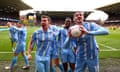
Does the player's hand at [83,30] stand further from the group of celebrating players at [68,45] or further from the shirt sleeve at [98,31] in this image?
the shirt sleeve at [98,31]

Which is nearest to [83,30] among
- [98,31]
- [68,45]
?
[98,31]

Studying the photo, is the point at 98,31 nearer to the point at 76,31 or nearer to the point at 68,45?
the point at 76,31

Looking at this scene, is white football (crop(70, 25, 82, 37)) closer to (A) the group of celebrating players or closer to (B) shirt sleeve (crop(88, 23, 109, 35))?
(A) the group of celebrating players

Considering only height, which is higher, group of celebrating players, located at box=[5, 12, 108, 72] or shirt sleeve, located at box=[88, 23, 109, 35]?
shirt sleeve, located at box=[88, 23, 109, 35]

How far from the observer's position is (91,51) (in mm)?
6766

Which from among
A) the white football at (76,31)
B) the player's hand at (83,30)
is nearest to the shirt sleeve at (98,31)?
the player's hand at (83,30)

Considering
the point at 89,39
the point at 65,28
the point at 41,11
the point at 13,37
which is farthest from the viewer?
the point at 41,11

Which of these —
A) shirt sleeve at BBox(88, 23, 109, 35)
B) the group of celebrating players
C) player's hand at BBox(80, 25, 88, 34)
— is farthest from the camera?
the group of celebrating players

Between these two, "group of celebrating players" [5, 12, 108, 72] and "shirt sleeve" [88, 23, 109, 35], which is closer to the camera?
"shirt sleeve" [88, 23, 109, 35]

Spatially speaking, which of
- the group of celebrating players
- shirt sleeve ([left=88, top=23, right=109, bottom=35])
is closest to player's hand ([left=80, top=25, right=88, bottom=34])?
the group of celebrating players

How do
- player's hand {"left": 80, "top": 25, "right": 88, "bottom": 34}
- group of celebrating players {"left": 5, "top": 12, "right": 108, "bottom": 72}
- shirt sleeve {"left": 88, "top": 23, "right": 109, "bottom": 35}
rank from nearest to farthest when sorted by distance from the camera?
player's hand {"left": 80, "top": 25, "right": 88, "bottom": 34}
shirt sleeve {"left": 88, "top": 23, "right": 109, "bottom": 35}
group of celebrating players {"left": 5, "top": 12, "right": 108, "bottom": 72}

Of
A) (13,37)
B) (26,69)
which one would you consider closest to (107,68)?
(26,69)

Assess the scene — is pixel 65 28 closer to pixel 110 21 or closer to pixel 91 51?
pixel 91 51

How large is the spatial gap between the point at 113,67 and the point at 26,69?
315cm
